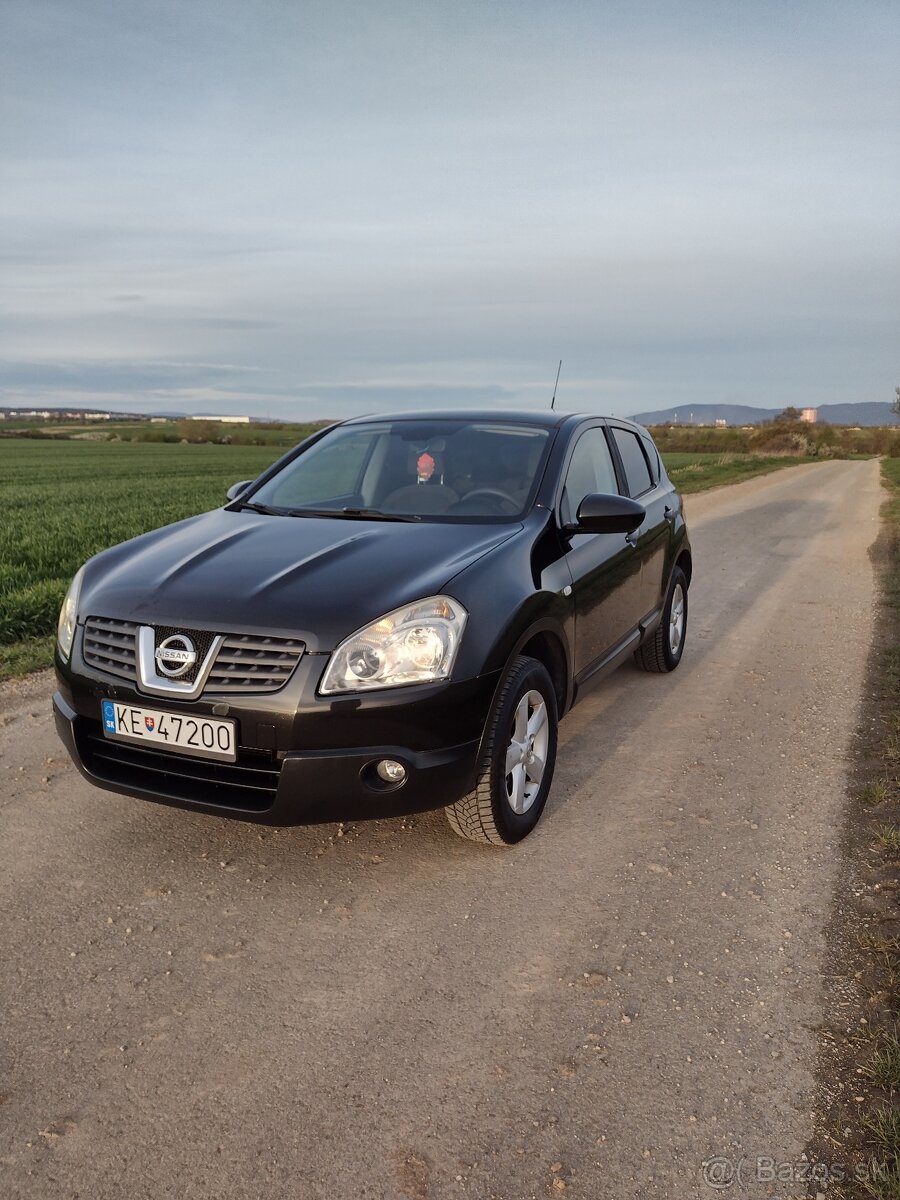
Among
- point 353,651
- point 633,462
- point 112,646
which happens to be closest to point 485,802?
point 353,651

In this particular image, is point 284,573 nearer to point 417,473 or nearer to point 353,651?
point 353,651

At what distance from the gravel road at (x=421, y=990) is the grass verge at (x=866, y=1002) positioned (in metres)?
0.07

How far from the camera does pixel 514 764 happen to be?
3.67m

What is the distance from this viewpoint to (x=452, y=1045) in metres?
2.55

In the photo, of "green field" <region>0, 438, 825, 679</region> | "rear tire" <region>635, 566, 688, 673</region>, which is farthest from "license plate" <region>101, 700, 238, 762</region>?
"rear tire" <region>635, 566, 688, 673</region>

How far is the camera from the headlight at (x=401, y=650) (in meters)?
3.14

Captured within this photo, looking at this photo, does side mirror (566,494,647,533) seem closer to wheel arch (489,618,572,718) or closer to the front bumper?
wheel arch (489,618,572,718)

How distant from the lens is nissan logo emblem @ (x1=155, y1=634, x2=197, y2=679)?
3234 mm

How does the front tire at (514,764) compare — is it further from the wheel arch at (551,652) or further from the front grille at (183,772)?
the front grille at (183,772)

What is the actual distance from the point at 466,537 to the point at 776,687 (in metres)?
3.04

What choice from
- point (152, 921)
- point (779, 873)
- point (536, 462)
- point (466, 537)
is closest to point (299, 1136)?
point (152, 921)

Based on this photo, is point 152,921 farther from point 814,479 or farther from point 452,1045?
point 814,479

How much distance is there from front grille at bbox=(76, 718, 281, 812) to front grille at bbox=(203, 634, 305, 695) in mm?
231

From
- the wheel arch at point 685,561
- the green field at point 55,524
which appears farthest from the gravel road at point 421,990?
the green field at point 55,524
